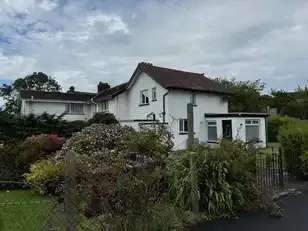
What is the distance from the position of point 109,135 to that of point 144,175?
318 inches

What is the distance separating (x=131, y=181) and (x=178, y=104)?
104 feet

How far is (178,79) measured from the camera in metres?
41.0

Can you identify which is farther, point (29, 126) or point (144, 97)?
point (144, 97)

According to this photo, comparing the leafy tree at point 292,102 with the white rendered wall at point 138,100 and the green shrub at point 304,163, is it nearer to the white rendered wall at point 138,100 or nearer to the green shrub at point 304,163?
the white rendered wall at point 138,100

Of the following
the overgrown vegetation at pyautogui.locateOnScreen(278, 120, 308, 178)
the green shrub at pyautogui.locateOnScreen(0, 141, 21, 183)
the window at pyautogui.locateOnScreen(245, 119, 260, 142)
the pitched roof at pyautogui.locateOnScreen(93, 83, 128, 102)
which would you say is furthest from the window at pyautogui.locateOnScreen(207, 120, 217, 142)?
the green shrub at pyautogui.locateOnScreen(0, 141, 21, 183)

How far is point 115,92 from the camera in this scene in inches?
1781

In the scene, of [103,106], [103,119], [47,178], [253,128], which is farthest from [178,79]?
[47,178]

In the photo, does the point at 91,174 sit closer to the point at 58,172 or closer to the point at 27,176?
the point at 58,172

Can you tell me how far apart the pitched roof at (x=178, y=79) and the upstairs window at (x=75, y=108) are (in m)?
11.4

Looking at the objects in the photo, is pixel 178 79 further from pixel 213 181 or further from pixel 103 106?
pixel 213 181

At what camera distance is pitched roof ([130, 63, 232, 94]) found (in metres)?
38.7

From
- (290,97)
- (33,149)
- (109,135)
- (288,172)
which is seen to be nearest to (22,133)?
(33,149)

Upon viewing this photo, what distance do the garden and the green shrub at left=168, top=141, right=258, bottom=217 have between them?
0.02 m

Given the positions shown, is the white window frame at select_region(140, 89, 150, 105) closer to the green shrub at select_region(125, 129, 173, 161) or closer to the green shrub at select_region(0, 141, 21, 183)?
the green shrub at select_region(0, 141, 21, 183)
